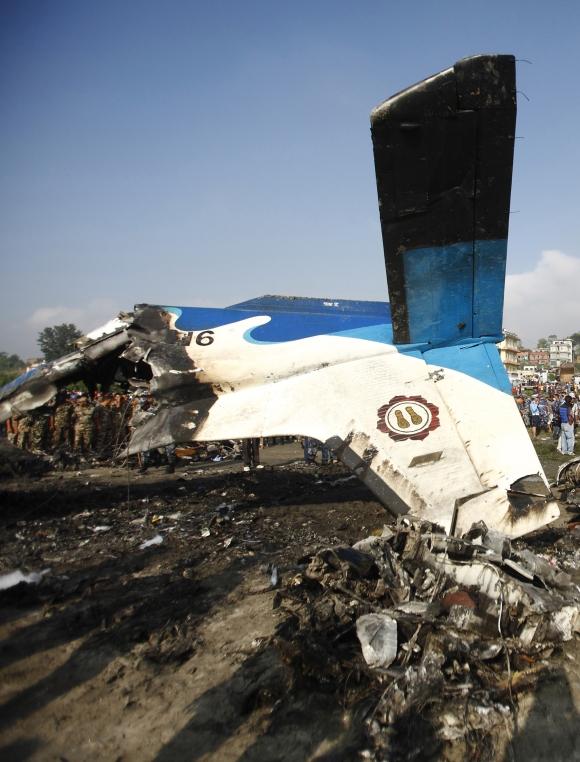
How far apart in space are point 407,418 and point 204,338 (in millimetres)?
2882

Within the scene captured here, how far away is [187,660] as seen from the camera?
3.63 metres

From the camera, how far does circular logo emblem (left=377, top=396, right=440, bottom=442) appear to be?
5473 millimetres

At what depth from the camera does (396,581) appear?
13.6ft

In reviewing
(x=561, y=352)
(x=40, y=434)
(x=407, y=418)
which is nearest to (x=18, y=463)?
(x=40, y=434)

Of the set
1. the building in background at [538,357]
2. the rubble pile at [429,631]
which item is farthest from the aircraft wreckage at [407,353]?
the building in background at [538,357]

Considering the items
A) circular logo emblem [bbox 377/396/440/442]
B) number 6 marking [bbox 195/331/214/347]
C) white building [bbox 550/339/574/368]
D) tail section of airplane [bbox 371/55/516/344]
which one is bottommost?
white building [bbox 550/339/574/368]

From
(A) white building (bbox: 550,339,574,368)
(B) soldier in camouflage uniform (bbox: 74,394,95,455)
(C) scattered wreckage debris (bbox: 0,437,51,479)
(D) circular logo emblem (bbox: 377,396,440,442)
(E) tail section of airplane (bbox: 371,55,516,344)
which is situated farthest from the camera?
(A) white building (bbox: 550,339,574,368)

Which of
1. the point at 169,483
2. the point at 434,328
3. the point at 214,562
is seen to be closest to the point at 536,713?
the point at 214,562

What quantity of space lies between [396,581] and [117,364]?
529 cm

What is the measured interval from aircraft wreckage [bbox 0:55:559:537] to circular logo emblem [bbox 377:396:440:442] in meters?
0.01

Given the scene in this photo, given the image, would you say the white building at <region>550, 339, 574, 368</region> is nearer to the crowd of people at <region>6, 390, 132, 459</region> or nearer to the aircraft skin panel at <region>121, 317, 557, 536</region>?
the crowd of people at <region>6, 390, 132, 459</region>

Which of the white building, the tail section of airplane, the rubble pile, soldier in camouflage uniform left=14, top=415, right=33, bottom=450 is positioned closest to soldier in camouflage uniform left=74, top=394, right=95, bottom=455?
soldier in camouflage uniform left=14, top=415, right=33, bottom=450

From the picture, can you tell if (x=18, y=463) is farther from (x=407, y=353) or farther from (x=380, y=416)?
(x=407, y=353)

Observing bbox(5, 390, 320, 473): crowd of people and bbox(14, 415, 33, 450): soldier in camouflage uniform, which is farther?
bbox(14, 415, 33, 450): soldier in camouflage uniform
